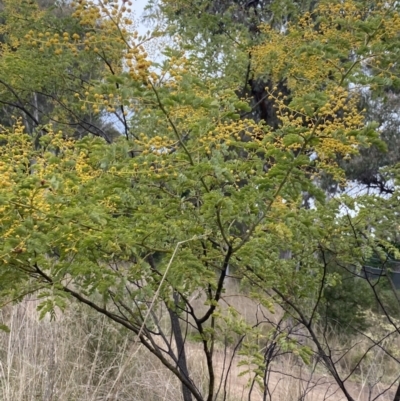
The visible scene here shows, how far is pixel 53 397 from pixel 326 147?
2.34 m

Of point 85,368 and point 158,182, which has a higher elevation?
point 158,182

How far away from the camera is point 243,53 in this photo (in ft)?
12.7

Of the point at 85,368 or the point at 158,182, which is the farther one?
the point at 85,368

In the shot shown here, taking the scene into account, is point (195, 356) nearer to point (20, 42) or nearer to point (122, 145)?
point (20, 42)

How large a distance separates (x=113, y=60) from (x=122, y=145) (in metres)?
1.99

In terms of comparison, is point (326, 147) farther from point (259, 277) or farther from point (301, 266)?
point (301, 266)

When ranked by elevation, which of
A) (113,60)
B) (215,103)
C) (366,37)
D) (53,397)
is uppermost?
(113,60)

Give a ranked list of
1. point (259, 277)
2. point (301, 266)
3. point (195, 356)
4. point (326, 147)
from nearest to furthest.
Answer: point (326, 147)
point (259, 277)
point (301, 266)
point (195, 356)

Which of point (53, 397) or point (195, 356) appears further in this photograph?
point (195, 356)

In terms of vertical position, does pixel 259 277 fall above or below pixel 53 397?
above

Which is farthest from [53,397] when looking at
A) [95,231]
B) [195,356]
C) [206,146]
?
[206,146]

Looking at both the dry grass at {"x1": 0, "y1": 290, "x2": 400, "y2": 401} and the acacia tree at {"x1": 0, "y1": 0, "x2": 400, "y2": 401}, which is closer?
the acacia tree at {"x1": 0, "y1": 0, "x2": 400, "y2": 401}

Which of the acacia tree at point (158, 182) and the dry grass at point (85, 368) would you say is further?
the dry grass at point (85, 368)

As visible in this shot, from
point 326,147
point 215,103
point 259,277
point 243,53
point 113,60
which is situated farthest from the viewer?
point 243,53
